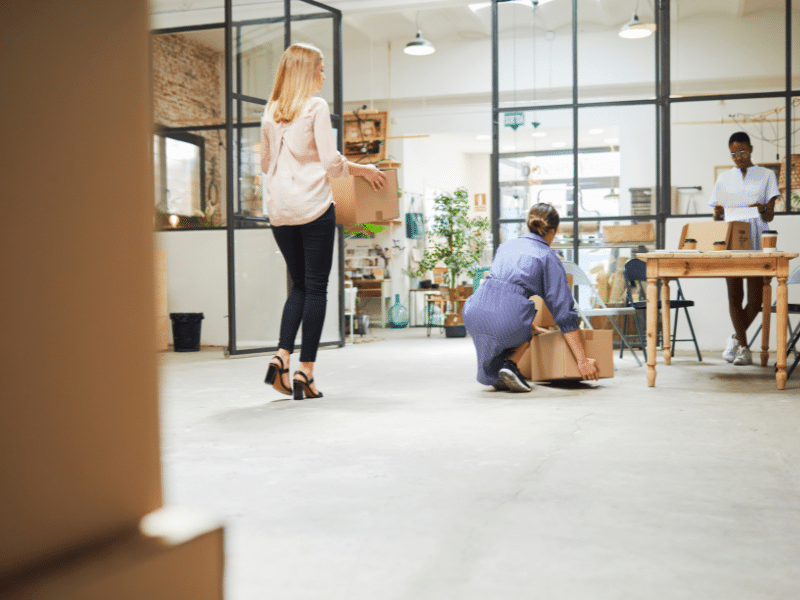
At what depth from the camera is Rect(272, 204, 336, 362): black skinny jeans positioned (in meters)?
3.54

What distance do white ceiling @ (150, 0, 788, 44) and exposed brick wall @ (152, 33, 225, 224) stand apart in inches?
38.9

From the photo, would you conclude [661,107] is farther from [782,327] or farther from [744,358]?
[782,327]

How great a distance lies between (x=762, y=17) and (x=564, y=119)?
4419 mm

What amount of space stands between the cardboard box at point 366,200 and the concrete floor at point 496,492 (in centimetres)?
92

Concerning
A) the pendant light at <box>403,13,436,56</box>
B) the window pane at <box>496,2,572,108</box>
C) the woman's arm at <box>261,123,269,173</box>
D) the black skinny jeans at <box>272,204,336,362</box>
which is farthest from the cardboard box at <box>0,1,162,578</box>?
the pendant light at <box>403,13,436,56</box>

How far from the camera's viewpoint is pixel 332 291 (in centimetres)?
735

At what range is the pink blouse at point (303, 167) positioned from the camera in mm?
3520

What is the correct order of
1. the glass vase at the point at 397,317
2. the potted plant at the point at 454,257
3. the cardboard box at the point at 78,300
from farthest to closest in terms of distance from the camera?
the glass vase at the point at 397,317, the potted plant at the point at 454,257, the cardboard box at the point at 78,300

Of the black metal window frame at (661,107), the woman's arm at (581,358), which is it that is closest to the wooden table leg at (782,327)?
the woman's arm at (581,358)

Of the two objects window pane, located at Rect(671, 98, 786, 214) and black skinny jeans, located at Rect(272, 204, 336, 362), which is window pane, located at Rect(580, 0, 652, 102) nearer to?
window pane, located at Rect(671, 98, 786, 214)

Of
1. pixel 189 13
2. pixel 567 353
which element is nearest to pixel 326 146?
pixel 567 353

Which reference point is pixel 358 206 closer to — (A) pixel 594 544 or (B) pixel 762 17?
(A) pixel 594 544

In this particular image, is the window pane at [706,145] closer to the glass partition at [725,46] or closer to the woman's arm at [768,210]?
the glass partition at [725,46]

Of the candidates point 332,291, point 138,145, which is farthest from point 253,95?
point 138,145
